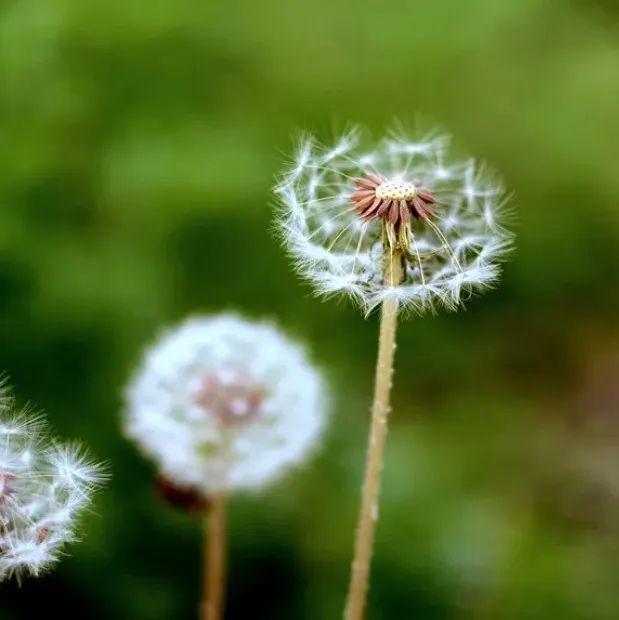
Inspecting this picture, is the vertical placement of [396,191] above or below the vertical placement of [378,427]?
above

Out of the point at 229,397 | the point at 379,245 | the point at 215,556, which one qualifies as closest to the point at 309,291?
the point at 229,397

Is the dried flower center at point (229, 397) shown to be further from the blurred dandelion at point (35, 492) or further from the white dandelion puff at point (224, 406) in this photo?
the blurred dandelion at point (35, 492)

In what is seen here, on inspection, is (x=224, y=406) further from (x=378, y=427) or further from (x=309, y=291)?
(x=309, y=291)

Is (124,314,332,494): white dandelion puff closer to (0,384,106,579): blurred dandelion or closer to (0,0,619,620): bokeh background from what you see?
(0,0,619,620): bokeh background

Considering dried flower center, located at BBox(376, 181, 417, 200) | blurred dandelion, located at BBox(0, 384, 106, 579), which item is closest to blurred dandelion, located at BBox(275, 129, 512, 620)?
Result: dried flower center, located at BBox(376, 181, 417, 200)

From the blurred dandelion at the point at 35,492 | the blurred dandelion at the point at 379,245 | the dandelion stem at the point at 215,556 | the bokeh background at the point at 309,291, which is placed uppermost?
the bokeh background at the point at 309,291

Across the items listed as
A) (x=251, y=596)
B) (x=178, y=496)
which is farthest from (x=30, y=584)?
(x=178, y=496)

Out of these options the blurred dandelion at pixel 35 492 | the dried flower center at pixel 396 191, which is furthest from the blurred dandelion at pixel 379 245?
the blurred dandelion at pixel 35 492
